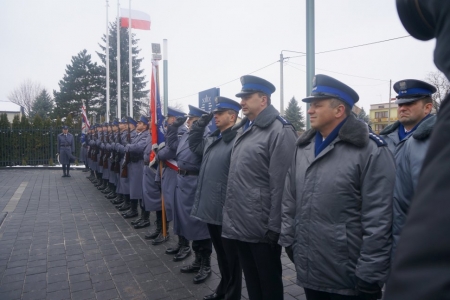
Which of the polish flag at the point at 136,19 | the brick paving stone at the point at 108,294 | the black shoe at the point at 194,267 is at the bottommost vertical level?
the brick paving stone at the point at 108,294

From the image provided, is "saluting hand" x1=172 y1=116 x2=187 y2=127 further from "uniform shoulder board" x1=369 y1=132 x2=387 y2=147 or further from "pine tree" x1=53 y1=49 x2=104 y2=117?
"pine tree" x1=53 y1=49 x2=104 y2=117

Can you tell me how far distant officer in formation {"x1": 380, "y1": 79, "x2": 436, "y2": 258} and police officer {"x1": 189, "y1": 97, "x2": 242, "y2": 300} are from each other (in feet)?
5.64

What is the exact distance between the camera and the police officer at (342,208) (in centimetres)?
215

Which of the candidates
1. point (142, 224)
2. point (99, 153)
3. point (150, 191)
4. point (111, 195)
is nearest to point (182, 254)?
point (150, 191)

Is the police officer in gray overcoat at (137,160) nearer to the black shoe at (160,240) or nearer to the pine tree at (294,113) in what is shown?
the black shoe at (160,240)

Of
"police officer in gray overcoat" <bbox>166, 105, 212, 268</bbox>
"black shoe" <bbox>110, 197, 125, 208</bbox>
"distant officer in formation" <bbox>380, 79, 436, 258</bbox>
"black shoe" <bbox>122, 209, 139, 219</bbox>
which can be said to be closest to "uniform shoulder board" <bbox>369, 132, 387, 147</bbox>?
"distant officer in formation" <bbox>380, 79, 436, 258</bbox>

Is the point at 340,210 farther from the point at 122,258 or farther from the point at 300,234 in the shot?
the point at 122,258

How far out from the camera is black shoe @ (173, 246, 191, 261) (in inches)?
200

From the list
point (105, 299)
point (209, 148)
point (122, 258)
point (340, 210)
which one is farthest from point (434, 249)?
point (122, 258)

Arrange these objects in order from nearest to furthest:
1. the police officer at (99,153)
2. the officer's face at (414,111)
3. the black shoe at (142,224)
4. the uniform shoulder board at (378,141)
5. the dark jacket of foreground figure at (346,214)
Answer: the dark jacket of foreground figure at (346,214) → the uniform shoulder board at (378,141) → the officer's face at (414,111) → the black shoe at (142,224) → the police officer at (99,153)

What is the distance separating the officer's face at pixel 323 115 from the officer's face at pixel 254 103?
0.92 m

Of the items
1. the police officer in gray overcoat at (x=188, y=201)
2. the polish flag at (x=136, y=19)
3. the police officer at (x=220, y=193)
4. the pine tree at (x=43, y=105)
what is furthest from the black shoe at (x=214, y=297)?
the pine tree at (x=43, y=105)

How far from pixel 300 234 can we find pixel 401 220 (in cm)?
79

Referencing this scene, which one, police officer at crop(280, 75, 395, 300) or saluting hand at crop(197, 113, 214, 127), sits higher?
saluting hand at crop(197, 113, 214, 127)
